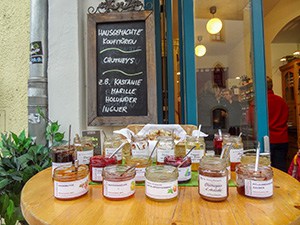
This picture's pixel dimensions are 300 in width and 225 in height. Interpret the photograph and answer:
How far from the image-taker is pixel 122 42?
186 cm

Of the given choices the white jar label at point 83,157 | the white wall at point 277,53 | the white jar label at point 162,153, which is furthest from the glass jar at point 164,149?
the white wall at point 277,53

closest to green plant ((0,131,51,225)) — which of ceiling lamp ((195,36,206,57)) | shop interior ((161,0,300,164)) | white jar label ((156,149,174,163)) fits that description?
white jar label ((156,149,174,163))

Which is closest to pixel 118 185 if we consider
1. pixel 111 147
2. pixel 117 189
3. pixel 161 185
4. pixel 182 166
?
pixel 117 189

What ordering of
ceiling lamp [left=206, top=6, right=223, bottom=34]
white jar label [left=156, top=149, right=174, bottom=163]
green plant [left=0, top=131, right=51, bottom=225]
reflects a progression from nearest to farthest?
white jar label [left=156, top=149, right=174, bottom=163]
green plant [left=0, top=131, right=51, bottom=225]
ceiling lamp [left=206, top=6, right=223, bottom=34]

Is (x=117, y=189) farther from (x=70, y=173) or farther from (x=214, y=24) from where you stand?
(x=214, y=24)

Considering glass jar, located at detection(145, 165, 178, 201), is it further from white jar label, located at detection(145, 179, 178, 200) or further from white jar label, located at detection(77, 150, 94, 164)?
white jar label, located at detection(77, 150, 94, 164)

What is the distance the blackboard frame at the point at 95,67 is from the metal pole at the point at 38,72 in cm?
32

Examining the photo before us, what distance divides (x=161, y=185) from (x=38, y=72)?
144 cm

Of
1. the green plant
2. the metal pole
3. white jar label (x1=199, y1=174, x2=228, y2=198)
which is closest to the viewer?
white jar label (x1=199, y1=174, x2=228, y2=198)

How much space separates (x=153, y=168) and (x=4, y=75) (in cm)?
211

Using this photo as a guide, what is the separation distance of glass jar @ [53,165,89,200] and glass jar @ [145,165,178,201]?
0.21 meters

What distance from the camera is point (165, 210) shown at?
25.0 inches

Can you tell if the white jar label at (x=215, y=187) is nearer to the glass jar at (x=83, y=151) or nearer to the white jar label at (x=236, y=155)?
the white jar label at (x=236, y=155)

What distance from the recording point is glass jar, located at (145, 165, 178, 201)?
27.1 inches
